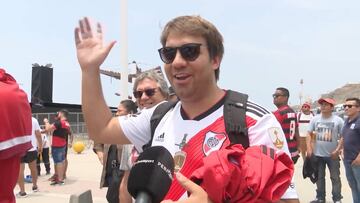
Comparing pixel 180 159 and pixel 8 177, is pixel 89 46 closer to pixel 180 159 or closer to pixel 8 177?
pixel 180 159

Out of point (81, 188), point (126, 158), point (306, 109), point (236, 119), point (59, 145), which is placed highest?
point (236, 119)

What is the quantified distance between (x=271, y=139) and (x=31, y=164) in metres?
8.57

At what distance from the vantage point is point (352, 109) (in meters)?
7.59

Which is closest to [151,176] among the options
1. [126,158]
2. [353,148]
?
[126,158]

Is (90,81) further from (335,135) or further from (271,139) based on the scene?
(335,135)

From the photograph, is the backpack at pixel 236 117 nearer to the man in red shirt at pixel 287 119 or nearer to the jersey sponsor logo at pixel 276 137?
the jersey sponsor logo at pixel 276 137

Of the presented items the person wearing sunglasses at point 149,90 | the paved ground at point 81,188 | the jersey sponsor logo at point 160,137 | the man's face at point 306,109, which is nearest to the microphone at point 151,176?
the jersey sponsor logo at point 160,137

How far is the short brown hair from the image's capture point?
6.63ft

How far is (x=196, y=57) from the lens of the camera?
198 cm

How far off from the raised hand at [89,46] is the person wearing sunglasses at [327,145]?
6372 millimetres

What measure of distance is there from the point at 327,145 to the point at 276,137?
6457 millimetres

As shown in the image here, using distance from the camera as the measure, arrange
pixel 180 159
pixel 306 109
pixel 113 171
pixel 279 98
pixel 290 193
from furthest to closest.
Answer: pixel 306 109 → pixel 279 98 → pixel 113 171 → pixel 180 159 → pixel 290 193

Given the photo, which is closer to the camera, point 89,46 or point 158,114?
point 89,46

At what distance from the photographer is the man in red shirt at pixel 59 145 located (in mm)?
10761
